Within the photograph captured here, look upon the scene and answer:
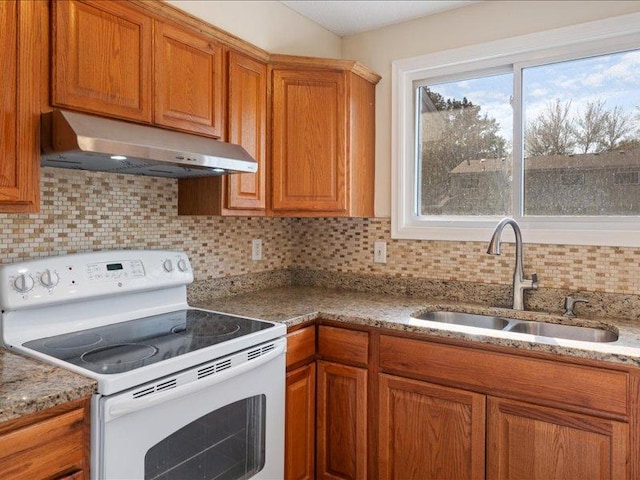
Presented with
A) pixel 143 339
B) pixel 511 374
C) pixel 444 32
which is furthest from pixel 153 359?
pixel 444 32

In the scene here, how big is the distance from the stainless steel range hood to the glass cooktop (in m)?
0.59

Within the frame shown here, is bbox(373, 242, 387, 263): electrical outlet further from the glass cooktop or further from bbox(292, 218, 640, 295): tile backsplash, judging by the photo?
the glass cooktop

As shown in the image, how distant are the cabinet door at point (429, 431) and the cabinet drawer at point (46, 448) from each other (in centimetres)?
113

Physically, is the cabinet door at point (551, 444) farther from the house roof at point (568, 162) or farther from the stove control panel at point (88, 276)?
the stove control panel at point (88, 276)

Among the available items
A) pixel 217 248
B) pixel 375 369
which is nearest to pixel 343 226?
pixel 217 248

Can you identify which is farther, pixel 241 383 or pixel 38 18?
pixel 241 383

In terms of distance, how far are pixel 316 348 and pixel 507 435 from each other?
81cm

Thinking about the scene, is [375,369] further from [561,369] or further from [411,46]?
[411,46]

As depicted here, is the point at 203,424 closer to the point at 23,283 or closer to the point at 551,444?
the point at 23,283

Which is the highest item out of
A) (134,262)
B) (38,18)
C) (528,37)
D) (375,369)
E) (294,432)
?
(528,37)

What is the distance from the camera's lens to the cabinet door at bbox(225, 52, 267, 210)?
1.99m

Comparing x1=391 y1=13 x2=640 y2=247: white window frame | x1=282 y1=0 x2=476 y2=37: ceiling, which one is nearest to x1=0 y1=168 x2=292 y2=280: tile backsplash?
x1=391 y1=13 x2=640 y2=247: white window frame

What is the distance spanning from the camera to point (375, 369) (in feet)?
6.23

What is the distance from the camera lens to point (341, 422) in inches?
78.0
